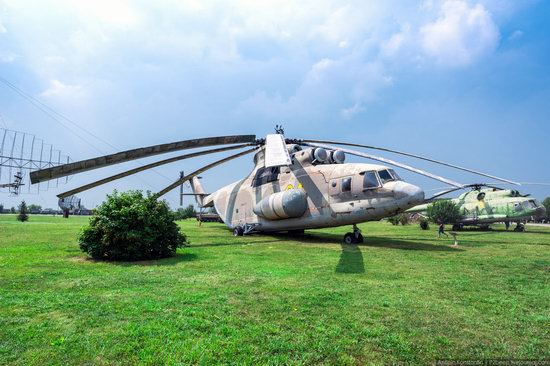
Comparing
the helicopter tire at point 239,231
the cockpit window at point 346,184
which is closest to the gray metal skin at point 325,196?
the cockpit window at point 346,184

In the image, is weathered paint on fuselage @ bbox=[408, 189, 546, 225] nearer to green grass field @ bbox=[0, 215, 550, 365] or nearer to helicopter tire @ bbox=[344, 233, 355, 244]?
helicopter tire @ bbox=[344, 233, 355, 244]

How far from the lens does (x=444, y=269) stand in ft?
27.2

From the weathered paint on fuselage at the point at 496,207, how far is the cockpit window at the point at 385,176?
1890 cm

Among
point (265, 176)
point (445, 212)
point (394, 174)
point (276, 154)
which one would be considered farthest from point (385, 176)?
point (445, 212)

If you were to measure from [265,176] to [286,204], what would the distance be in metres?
Result: 3.22

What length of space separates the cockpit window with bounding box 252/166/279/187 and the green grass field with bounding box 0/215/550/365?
926 centimetres

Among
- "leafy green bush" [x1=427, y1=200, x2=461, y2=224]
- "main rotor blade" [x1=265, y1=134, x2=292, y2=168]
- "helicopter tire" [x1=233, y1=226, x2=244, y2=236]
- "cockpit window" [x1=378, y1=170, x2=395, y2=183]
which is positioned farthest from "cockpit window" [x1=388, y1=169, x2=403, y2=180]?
"leafy green bush" [x1=427, y1=200, x2=461, y2=224]

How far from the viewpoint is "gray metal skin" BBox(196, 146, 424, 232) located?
42.7ft

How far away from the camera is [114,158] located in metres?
12.2

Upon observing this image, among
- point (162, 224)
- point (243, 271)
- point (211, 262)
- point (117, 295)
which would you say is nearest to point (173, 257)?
point (162, 224)

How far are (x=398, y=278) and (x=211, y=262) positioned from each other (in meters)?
4.81

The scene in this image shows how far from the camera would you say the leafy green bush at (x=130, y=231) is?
9.61 meters

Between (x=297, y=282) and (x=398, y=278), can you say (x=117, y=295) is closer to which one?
(x=297, y=282)

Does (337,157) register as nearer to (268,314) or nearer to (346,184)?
(346,184)
